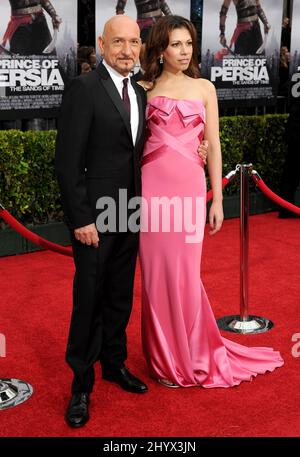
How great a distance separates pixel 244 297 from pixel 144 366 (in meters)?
1.03

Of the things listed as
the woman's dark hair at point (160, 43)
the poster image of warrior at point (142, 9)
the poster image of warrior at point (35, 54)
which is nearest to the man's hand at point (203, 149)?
the woman's dark hair at point (160, 43)

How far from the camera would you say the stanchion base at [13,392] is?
143 inches

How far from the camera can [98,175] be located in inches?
130

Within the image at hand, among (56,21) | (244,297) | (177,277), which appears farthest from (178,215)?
(56,21)

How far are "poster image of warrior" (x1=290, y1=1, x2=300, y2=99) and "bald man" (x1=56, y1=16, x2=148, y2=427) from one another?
6007 millimetres

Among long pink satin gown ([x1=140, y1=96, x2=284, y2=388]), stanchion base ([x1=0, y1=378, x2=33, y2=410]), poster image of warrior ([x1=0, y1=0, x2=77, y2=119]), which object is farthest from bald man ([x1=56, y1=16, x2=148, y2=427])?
poster image of warrior ([x1=0, y1=0, x2=77, y2=119])

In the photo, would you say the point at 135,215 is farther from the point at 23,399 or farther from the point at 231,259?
the point at 231,259

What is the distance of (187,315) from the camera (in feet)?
12.5

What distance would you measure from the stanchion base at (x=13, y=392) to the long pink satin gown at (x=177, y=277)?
66 centimetres

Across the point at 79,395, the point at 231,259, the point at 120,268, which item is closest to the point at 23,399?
the point at 79,395

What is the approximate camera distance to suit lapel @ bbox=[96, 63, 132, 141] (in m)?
3.25

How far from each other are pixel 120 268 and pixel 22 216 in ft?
11.2

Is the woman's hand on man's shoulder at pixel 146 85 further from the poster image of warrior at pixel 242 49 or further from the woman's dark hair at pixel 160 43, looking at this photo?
the poster image of warrior at pixel 242 49

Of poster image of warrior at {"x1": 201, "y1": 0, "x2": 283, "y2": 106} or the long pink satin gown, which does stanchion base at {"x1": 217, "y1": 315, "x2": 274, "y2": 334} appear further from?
poster image of warrior at {"x1": 201, "y1": 0, "x2": 283, "y2": 106}
